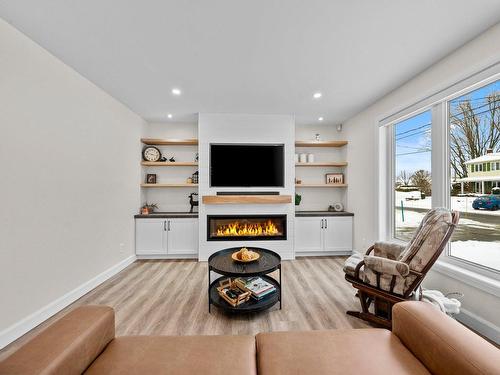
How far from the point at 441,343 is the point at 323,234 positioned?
321 cm

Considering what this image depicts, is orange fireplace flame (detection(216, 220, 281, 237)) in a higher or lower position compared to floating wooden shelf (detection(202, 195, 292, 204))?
lower

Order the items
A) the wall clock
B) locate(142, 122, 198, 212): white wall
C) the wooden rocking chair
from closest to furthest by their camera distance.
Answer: the wooden rocking chair, the wall clock, locate(142, 122, 198, 212): white wall

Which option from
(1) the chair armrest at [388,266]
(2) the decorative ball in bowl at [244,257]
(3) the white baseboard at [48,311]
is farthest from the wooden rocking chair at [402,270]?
(3) the white baseboard at [48,311]

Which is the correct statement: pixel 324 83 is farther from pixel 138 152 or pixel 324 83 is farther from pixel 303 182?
pixel 138 152

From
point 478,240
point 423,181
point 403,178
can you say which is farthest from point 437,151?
point 478,240

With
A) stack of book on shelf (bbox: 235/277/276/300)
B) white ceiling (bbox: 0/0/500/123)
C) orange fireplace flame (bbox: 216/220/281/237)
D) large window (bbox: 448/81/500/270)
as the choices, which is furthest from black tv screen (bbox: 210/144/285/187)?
large window (bbox: 448/81/500/270)

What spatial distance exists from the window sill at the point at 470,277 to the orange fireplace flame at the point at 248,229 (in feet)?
7.38

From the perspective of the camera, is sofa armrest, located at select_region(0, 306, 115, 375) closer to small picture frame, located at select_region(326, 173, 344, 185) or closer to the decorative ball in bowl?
the decorative ball in bowl

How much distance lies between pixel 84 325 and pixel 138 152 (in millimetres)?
3480

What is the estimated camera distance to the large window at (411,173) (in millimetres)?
2699

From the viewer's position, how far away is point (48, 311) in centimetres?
219

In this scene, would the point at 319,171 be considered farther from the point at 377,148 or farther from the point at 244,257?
the point at 244,257

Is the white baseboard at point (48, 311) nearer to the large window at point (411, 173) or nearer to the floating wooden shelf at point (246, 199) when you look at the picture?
the floating wooden shelf at point (246, 199)

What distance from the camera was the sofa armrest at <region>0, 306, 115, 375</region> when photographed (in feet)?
2.63
